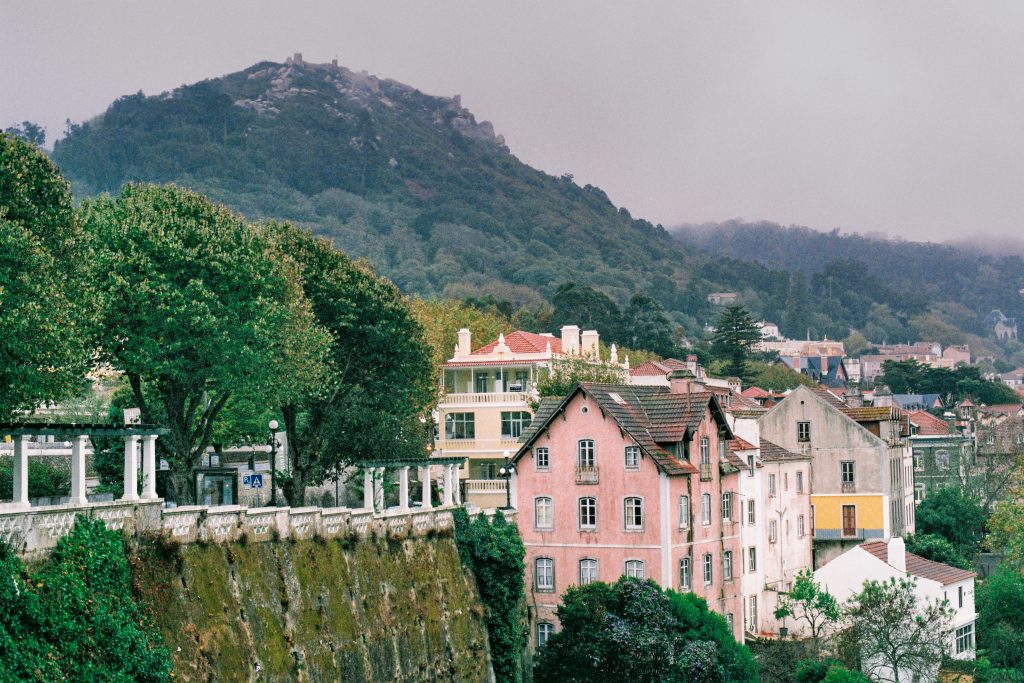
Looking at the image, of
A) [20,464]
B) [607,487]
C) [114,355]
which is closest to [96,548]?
[20,464]

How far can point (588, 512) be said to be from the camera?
2459 inches

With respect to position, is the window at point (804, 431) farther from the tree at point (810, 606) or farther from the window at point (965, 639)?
the window at point (965, 639)

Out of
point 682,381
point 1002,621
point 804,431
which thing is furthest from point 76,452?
point 1002,621

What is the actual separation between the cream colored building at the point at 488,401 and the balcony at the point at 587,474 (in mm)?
21136

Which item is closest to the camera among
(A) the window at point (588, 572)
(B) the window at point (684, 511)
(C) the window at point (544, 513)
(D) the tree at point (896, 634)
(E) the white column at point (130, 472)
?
(E) the white column at point (130, 472)

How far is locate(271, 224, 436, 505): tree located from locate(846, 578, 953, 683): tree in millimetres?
21721

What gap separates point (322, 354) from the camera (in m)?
64.9

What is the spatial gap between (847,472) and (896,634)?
18.4 metres

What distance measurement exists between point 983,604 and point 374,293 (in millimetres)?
34891

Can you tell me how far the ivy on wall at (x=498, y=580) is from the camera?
182 feet

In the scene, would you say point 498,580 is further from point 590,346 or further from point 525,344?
point 590,346

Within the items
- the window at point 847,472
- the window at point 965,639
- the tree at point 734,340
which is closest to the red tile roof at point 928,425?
the window at point 847,472

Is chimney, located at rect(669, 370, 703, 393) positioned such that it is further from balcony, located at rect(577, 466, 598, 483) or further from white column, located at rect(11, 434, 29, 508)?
white column, located at rect(11, 434, 29, 508)

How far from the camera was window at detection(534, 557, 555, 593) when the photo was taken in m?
62.6
